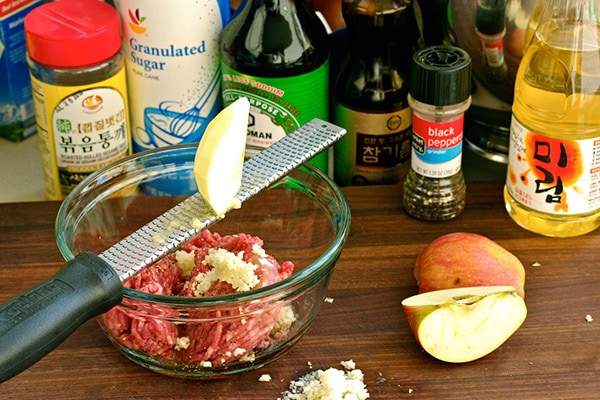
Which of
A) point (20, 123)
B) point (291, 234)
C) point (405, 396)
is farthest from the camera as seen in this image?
point (20, 123)

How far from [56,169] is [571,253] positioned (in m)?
0.61

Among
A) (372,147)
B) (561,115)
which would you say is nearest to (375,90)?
(372,147)

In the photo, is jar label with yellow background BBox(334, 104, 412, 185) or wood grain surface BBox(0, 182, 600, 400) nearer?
wood grain surface BBox(0, 182, 600, 400)

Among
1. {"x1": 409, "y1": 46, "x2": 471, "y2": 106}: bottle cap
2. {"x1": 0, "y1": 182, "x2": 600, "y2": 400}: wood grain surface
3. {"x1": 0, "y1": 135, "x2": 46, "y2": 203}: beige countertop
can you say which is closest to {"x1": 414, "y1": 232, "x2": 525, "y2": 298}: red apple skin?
{"x1": 0, "y1": 182, "x2": 600, "y2": 400}: wood grain surface

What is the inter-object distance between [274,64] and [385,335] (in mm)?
334

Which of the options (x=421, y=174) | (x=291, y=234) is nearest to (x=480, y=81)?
(x=421, y=174)

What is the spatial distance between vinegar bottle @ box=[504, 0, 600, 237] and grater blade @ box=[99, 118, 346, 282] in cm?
23

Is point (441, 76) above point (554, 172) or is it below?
above

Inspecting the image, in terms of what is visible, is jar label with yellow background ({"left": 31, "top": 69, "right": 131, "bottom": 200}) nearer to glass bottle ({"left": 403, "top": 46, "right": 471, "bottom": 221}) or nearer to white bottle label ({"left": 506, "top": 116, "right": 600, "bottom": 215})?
glass bottle ({"left": 403, "top": 46, "right": 471, "bottom": 221})

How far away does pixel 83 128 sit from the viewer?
3.78ft

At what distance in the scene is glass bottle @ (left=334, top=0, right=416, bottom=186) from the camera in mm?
1127

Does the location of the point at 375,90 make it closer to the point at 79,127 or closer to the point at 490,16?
the point at 490,16

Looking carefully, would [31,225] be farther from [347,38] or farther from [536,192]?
[536,192]

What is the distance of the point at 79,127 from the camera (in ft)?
3.78
